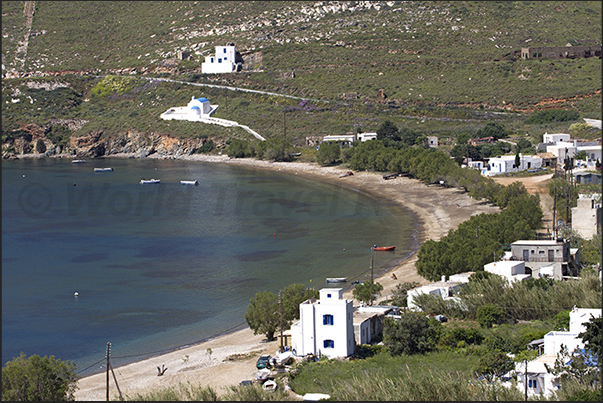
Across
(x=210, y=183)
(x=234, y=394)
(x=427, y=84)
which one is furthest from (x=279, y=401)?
(x=427, y=84)

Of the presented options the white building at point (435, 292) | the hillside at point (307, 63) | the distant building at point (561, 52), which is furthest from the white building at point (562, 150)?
the distant building at point (561, 52)

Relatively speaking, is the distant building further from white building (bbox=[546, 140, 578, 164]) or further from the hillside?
white building (bbox=[546, 140, 578, 164])

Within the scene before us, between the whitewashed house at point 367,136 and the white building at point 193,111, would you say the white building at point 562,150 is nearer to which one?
the whitewashed house at point 367,136

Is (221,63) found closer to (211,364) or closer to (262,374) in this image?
(211,364)

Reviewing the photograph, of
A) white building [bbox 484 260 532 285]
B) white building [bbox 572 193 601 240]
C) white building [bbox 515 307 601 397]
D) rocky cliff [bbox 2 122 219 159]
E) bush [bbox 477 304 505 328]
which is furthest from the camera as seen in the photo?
rocky cliff [bbox 2 122 219 159]

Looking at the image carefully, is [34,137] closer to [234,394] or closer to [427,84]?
[427,84]

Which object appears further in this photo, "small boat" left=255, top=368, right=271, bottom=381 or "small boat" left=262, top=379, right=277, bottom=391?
"small boat" left=255, top=368, right=271, bottom=381

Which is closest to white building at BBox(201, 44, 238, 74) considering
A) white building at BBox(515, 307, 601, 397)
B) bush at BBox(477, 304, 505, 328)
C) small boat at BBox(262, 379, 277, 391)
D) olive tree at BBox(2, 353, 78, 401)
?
bush at BBox(477, 304, 505, 328)
